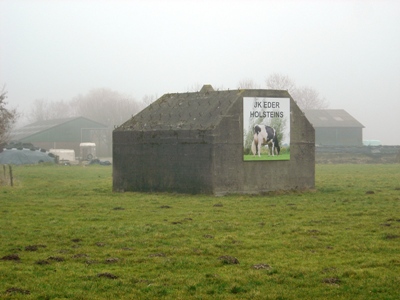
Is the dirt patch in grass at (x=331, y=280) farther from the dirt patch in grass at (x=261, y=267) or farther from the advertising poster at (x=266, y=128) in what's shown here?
the advertising poster at (x=266, y=128)

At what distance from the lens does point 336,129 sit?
12219 centimetres

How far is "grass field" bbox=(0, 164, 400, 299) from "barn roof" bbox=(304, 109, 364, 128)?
94.3 m

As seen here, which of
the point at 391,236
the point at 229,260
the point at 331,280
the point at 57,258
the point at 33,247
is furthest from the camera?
the point at 391,236

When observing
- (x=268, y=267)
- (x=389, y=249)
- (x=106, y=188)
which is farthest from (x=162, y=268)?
(x=106, y=188)

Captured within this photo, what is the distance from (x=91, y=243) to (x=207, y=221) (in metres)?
5.19

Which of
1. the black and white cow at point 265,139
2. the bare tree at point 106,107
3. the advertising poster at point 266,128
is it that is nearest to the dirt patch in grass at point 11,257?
the advertising poster at point 266,128

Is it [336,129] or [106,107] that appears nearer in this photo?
[336,129]

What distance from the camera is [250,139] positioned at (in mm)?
32906

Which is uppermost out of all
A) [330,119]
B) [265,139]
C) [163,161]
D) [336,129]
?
[330,119]

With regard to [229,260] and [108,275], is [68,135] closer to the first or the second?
[229,260]

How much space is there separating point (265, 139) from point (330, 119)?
92897 mm

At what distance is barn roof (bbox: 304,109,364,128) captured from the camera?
122 meters

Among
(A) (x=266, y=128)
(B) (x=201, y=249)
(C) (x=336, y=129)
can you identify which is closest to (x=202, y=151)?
(A) (x=266, y=128)

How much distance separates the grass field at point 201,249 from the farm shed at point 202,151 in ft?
12.6
